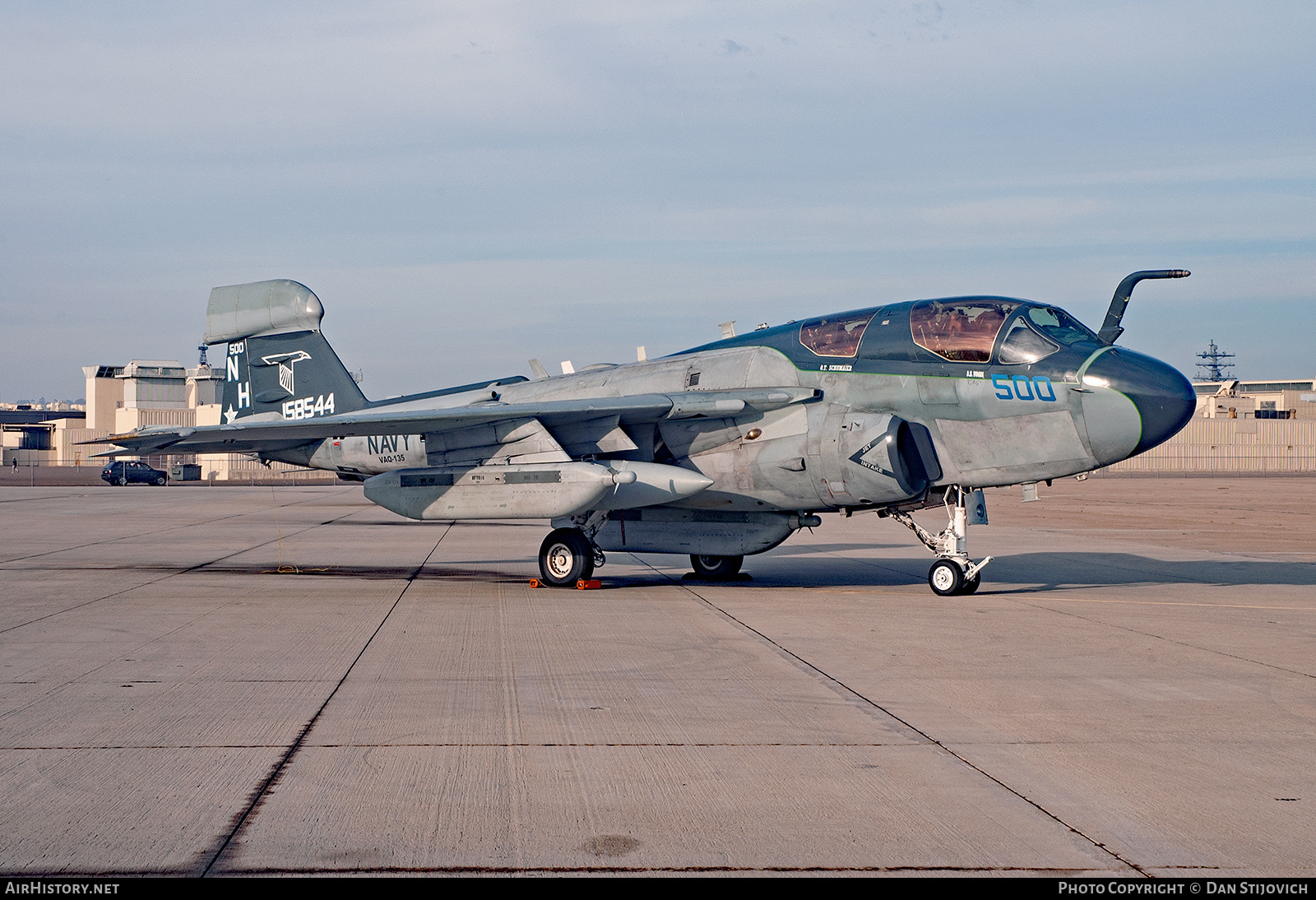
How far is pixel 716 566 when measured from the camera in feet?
49.4

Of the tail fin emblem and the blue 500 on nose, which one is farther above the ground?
the tail fin emblem

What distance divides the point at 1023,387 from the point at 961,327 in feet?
3.35

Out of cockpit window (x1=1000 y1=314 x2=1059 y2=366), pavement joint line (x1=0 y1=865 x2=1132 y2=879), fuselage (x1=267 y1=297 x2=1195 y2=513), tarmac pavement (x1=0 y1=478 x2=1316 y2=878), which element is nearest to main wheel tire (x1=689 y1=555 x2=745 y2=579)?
tarmac pavement (x1=0 y1=478 x2=1316 y2=878)

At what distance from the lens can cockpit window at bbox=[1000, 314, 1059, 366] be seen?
38.6ft

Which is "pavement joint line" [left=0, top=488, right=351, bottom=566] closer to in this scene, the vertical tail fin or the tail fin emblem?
the vertical tail fin

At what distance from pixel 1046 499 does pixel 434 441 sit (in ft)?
113

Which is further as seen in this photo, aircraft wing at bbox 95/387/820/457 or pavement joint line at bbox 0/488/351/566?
pavement joint line at bbox 0/488/351/566

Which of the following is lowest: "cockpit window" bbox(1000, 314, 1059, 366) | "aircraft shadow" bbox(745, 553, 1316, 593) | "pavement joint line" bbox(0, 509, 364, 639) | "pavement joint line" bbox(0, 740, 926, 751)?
"aircraft shadow" bbox(745, 553, 1316, 593)

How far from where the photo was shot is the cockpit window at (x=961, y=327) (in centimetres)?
1205

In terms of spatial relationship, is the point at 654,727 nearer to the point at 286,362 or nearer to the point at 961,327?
the point at 961,327

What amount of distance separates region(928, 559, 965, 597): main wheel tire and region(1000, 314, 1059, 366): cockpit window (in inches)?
95.9

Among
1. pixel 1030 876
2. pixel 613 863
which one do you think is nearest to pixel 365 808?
pixel 613 863

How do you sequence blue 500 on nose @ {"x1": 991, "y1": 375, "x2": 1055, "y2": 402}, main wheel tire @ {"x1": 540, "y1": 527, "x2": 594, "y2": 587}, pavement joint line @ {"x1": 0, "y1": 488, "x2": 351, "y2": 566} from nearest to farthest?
1. blue 500 on nose @ {"x1": 991, "y1": 375, "x2": 1055, "y2": 402}
2. main wheel tire @ {"x1": 540, "y1": 527, "x2": 594, "y2": 587}
3. pavement joint line @ {"x1": 0, "y1": 488, "x2": 351, "y2": 566}

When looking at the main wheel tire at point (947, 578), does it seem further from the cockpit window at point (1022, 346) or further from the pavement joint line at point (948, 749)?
the pavement joint line at point (948, 749)
